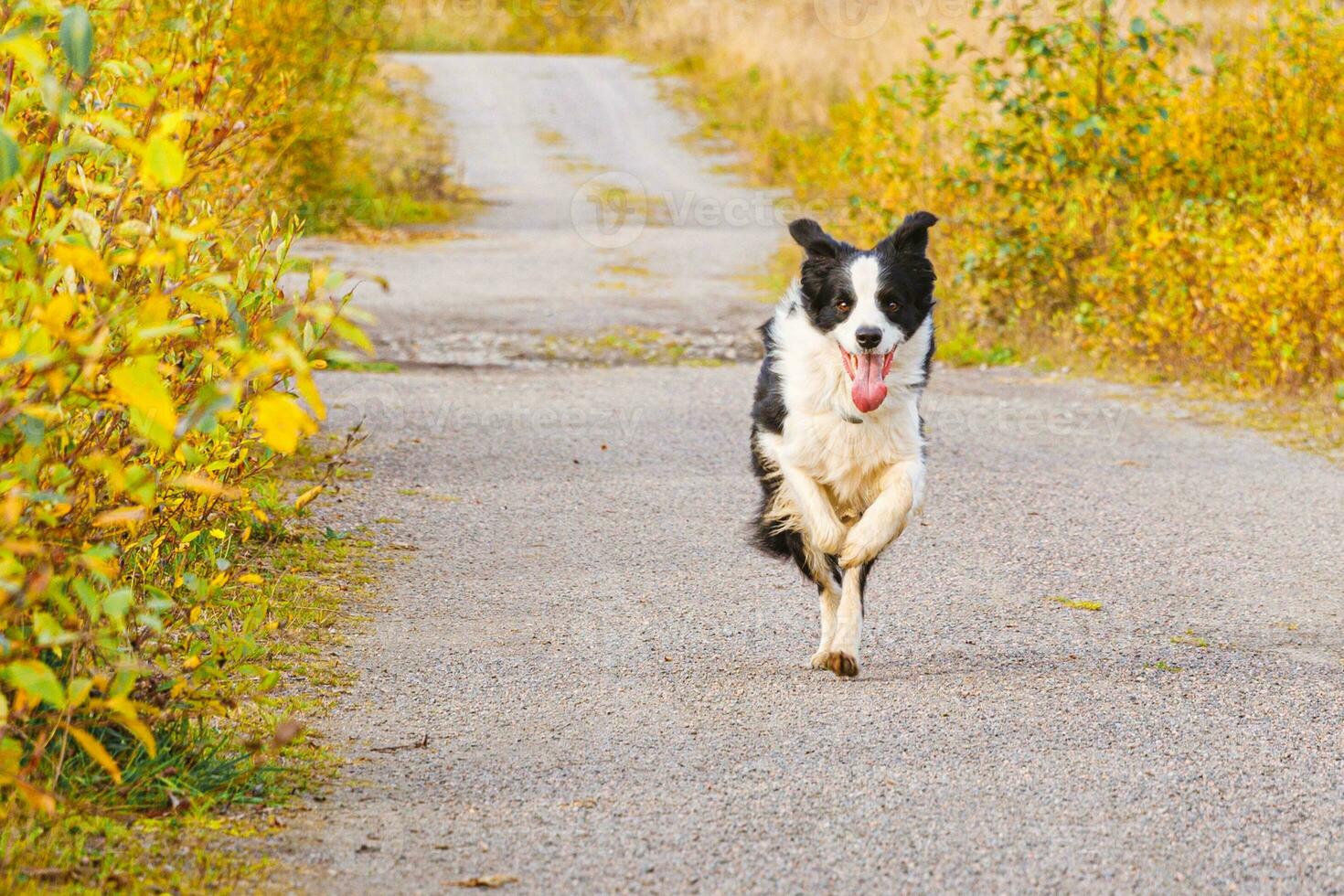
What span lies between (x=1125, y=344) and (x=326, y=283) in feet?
27.7

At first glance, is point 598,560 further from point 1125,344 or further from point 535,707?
point 1125,344

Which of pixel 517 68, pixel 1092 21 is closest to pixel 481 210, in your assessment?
pixel 1092 21

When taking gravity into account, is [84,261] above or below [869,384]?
above

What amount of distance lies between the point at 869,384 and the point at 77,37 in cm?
305

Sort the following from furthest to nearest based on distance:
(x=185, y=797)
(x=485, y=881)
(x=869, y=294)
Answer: (x=869, y=294)
(x=185, y=797)
(x=485, y=881)

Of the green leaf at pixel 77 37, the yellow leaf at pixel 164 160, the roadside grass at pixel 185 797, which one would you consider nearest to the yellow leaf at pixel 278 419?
the yellow leaf at pixel 164 160

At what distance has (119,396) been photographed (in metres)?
2.54

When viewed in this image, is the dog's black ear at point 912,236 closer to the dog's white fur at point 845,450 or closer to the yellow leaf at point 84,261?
the dog's white fur at point 845,450

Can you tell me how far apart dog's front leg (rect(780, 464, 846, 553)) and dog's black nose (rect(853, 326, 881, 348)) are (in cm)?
50

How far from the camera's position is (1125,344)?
34.3 feet
